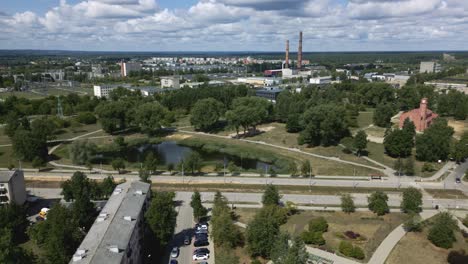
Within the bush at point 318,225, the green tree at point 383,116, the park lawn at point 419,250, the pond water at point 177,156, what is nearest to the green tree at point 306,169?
the pond water at point 177,156

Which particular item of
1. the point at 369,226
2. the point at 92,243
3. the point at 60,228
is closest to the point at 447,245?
the point at 369,226

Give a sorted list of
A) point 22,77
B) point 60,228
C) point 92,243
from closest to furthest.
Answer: point 92,243
point 60,228
point 22,77

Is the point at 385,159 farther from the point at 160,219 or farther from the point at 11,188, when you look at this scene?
the point at 11,188

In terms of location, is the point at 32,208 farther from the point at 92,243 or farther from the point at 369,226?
the point at 369,226

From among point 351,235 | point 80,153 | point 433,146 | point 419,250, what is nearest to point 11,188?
point 80,153

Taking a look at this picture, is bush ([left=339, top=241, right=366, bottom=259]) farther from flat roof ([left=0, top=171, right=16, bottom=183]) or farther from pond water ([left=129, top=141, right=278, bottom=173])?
flat roof ([left=0, top=171, right=16, bottom=183])

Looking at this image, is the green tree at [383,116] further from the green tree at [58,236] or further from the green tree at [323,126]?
the green tree at [58,236]
